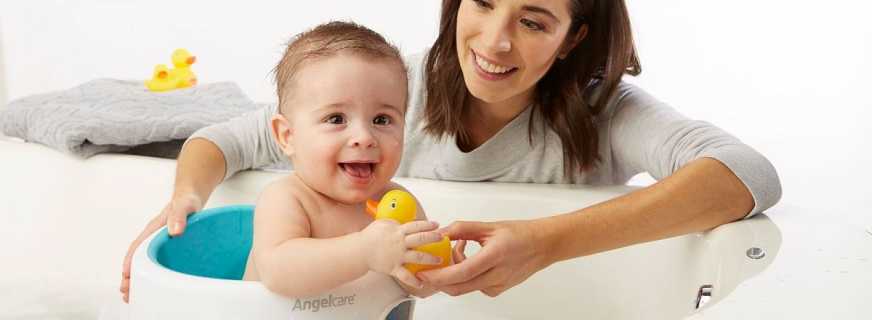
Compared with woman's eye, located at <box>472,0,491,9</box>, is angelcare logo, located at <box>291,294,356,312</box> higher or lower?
lower

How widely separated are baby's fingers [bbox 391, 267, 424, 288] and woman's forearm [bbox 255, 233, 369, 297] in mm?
33

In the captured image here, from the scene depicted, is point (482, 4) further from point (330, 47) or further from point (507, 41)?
point (330, 47)

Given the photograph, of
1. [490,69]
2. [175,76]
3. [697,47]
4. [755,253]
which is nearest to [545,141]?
[490,69]

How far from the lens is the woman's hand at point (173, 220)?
4.29ft

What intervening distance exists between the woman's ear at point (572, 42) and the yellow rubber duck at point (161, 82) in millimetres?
968

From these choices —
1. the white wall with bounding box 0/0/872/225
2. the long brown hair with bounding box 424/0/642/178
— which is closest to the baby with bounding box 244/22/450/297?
the long brown hair with bounding box 424/0/642/178

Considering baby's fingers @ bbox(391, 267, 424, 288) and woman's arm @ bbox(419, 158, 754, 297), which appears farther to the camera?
woman's arm @ bbox(419, 158, 754, 297)

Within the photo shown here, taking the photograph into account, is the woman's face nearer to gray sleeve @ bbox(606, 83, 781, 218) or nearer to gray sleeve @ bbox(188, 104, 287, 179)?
gray sleeve @ bbox(606, 83, 781, 218)

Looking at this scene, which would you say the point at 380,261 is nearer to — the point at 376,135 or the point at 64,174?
the point at 376,135

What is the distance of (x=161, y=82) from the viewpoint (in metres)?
2.16

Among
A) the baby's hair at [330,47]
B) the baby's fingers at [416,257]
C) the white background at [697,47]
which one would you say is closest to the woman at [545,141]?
the baby's fingers at [416,257]

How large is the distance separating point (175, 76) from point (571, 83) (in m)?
0.98

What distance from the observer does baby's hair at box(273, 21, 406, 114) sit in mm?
1164

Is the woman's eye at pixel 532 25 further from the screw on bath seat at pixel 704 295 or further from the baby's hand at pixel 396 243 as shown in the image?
the baby's hand at pixel 396 243
